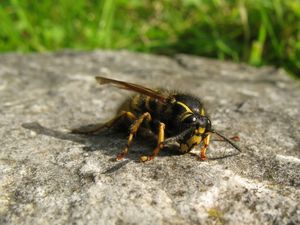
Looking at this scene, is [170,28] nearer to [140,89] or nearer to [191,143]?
[140,89]

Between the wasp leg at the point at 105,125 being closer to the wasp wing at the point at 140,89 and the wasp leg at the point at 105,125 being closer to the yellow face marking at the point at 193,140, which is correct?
the wasp wing at the point at 140,89

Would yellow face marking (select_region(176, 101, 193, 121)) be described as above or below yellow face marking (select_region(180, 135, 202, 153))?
above

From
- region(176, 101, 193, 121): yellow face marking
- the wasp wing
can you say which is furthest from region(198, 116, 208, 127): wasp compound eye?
the wasp wing

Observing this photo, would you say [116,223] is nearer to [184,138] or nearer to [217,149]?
[184,138]

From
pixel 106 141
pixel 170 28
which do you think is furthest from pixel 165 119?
pixel 170 28

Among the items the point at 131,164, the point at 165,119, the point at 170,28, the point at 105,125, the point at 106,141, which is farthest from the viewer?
the point at 170,28

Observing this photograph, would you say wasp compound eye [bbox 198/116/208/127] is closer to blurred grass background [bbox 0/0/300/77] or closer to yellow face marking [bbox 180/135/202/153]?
yellow face marking [bbox 180/135/202/153]

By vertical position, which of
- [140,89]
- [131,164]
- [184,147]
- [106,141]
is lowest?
[106,141]
